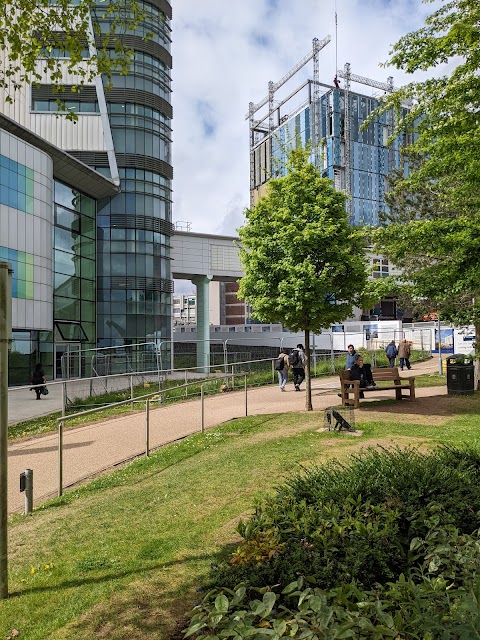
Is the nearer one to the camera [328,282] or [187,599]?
[187,599]

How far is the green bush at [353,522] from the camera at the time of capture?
3.53 m

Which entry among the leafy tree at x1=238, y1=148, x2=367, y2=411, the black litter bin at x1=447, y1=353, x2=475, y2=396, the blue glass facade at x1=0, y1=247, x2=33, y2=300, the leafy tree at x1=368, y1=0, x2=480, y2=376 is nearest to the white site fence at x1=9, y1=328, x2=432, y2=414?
the leafy tree at x1=238, y1=148, x2=367, y2=411

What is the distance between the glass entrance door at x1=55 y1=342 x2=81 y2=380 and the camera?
92.0 ft

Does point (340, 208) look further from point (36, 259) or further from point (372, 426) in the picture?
point (36, 259)

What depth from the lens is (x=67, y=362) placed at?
94.1ft

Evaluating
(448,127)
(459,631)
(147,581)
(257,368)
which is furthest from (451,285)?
(257,368)

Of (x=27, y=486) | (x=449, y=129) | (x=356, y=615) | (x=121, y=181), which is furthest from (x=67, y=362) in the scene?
(x=356, y=615)

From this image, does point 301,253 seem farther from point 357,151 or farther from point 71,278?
point 357,151

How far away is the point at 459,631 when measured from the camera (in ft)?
7.62

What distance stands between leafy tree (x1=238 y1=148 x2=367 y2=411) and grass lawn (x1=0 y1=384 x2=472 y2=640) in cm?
367

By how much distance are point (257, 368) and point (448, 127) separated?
16183 mm

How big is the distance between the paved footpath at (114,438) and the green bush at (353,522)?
16.0ft

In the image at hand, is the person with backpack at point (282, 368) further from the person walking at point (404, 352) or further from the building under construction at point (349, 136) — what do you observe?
the building under construction at point (349, 136)

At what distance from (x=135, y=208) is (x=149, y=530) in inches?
1344
